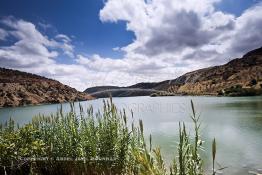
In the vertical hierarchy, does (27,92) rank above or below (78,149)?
above

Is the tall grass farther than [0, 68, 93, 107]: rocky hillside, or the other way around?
[0, 68, 93, 107]: rocky hillside

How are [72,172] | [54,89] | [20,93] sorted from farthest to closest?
[54,89]
[20,93]
[72,172]

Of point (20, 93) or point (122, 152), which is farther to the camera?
point (20, 93)

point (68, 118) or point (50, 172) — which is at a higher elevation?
point (68, 118)

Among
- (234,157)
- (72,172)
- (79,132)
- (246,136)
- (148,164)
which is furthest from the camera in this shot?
(246,136)

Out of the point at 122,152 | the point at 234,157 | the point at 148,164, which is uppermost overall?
the point at 148,164

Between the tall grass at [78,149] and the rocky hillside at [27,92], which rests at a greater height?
the rocky hillside at [27,92]

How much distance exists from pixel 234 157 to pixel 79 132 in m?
9.68

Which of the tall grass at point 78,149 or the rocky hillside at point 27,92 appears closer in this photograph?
the tall grass at point 78,149

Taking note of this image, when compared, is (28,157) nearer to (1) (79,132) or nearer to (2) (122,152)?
(1) (79,132)

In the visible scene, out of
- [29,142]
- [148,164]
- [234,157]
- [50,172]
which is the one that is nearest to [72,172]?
[50,172]

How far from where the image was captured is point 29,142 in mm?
7602

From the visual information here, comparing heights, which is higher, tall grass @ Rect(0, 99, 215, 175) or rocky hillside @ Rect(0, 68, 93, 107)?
rocky hillside @ Rect(0, 68, 93, 107)

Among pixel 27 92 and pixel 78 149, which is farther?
pixel 27 92
